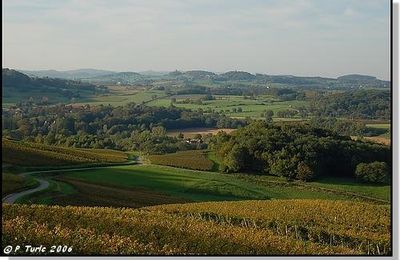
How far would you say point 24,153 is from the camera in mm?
18391

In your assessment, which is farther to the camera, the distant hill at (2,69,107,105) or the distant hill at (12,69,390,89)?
the distant hill at (2,69,107,105)

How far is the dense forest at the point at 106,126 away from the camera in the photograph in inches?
955

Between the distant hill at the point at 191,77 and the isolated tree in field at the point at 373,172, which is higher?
the distant hill at the point at 191,77

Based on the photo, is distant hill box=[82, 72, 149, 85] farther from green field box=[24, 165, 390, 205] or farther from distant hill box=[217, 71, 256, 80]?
green field box=[24, 165, 390, 205]

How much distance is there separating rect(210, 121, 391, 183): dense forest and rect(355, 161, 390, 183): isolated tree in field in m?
0.21

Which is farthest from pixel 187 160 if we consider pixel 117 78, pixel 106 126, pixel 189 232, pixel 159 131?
pixel 189 232

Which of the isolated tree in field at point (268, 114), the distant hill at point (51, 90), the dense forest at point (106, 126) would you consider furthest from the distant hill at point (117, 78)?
the isolated tree in field at point (268, 114)

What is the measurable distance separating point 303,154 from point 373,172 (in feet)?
8.82

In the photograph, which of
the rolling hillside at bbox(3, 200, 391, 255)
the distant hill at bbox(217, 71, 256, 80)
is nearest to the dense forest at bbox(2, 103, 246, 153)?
the distant hill at bbox(217, 71, 256, 80)

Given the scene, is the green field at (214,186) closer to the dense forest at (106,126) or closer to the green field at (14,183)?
the green field at (14,183)

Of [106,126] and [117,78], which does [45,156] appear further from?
[117,78]

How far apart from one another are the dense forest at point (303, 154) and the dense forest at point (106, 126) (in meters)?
6.22

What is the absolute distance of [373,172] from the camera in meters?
17.1

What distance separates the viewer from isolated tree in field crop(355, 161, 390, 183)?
16828mm
